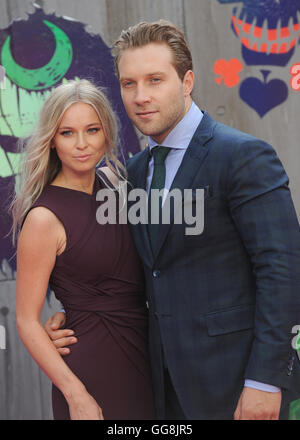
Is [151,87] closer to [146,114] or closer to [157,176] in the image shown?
[146,114]

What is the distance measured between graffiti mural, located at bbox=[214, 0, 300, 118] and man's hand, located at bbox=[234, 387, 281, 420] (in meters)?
1.56

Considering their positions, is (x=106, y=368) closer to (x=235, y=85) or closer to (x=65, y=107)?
(x=65, y=107)

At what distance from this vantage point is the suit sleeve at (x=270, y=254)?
1799 mm

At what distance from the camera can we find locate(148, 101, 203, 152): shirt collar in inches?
81.7

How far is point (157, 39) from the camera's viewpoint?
2.05 meters

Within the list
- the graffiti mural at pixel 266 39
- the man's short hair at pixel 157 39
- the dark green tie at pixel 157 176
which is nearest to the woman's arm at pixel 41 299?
the dark green tie at pixel 157 176

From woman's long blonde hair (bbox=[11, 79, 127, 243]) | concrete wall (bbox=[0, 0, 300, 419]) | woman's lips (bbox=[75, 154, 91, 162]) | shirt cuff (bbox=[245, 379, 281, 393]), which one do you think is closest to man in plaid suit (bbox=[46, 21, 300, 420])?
shirt cuff (bbox=[245, 379, 281, 393])

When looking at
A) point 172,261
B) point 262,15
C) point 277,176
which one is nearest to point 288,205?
point 277,176

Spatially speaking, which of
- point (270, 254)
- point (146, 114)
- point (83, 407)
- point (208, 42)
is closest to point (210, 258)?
point (270, 254)

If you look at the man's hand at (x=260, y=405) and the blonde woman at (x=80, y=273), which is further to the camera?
the blonde woman at (x=80, y=273)

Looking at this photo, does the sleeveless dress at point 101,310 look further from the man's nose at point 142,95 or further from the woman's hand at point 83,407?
the man's nose at point 142,95

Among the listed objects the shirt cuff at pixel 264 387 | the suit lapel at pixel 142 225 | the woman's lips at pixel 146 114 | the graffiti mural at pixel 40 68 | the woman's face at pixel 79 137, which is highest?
the graffiti mural at pixel 40 68

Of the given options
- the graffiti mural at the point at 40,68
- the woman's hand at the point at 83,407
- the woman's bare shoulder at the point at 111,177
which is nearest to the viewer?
the woman's hand at the point at 83,407

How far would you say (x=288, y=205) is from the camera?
6.03 feet
